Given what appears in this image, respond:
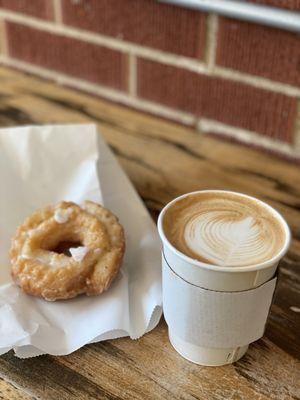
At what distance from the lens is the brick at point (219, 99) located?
101 cm

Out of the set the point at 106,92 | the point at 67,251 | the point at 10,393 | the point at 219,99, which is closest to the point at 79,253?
the point at 67,251

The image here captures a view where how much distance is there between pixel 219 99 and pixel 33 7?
0.49 meters

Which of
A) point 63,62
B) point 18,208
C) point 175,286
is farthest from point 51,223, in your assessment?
point 63,62

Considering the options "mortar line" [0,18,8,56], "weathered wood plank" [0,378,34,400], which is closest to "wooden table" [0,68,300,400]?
"weathered wood plank" [0,378,34,400]

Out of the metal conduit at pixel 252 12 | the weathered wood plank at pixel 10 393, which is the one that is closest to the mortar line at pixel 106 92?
the metal conduit at pixel 252 12

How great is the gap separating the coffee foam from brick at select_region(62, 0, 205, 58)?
1.54 ft

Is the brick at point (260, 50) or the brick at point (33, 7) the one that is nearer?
the brick at point (260, 50)

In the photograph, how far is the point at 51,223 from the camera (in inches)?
29.7

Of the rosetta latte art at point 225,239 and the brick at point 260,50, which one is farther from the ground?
the brick at point 260,50

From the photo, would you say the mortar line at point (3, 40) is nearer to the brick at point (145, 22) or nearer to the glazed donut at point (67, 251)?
the brick at point (145, 22)

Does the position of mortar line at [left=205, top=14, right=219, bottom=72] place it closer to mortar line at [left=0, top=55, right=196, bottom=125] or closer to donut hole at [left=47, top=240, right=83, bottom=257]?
mortar line at [left=0, top=55, right=196, bottom=125]

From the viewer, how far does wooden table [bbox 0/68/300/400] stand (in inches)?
24.1

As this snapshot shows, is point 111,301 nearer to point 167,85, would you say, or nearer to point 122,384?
point 122,384

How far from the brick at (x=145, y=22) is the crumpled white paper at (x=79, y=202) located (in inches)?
11.2
